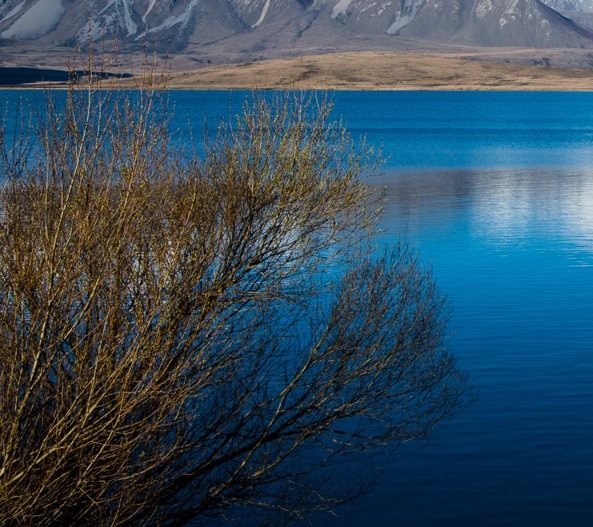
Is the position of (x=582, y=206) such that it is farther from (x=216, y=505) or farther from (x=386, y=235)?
(x=216, y=505)

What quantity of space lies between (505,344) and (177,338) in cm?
810

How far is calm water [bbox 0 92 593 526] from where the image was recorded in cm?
1205

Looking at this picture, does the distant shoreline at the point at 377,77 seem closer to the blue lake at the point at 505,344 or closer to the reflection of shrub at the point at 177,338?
the blue lake at the point at 505,344

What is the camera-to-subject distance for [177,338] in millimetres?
10906

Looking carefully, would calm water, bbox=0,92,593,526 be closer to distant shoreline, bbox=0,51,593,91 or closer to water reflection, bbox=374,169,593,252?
water reflection, bbox=374,169,593,252

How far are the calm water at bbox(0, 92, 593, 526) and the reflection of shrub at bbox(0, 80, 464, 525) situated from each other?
0.67m

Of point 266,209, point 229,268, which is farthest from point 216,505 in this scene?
point 266,209

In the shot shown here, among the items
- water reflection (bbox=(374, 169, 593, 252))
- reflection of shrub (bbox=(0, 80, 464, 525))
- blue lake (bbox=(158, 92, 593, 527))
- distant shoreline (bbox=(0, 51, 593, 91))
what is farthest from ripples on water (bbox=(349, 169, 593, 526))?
distant shoreline (bbox=(0, 51, 593, 91))

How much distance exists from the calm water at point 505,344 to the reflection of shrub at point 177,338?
672mm

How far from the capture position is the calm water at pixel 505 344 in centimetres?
1205

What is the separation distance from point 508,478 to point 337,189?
4.50 m

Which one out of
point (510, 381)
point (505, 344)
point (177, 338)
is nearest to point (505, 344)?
point (505, 344)

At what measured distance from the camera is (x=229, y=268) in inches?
505

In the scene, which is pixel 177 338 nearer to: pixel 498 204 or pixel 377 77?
pixel 498 204
